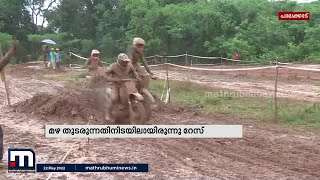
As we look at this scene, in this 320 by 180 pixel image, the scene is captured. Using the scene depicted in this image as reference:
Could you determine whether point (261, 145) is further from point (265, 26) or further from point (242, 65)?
point (265, 26)

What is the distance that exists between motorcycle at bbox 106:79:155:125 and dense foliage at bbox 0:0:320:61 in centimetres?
1994

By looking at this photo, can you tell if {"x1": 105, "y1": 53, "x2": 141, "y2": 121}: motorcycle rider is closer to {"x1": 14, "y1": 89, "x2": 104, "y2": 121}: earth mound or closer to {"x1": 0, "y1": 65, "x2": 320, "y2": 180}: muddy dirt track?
{"x1": 0, "y1": 65, "x2": 320, "y2": 180}: muddy dirt track

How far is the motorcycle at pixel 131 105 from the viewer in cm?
899

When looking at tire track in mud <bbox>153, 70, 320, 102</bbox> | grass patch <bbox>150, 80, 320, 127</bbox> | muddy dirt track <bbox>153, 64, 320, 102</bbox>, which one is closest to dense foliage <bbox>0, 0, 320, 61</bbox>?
muddy dirt track <bbox>153, 64, 320, 102</bbox>

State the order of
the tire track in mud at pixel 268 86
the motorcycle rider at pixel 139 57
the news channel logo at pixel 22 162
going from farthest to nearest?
the tire track in mud at pixel 268 86
the motorcycle rider at pixel 139 57
the news channel logo at pixel 22 162

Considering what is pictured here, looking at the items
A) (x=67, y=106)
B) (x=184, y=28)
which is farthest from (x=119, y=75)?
(x=184, y=28)

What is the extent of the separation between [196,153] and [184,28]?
1009 inches

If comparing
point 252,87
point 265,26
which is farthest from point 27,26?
point 252,87

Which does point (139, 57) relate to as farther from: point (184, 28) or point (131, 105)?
point (184, 28)

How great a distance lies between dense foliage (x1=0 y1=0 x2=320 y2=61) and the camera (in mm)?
29969

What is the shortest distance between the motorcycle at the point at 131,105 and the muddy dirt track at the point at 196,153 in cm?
85

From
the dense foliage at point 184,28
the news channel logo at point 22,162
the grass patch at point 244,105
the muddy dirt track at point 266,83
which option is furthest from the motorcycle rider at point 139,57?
the dense foliage at point 184,28

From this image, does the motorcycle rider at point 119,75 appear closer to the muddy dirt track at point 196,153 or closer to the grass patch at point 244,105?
the muddy dirt track at point 196,153

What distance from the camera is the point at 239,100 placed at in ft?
45.9
